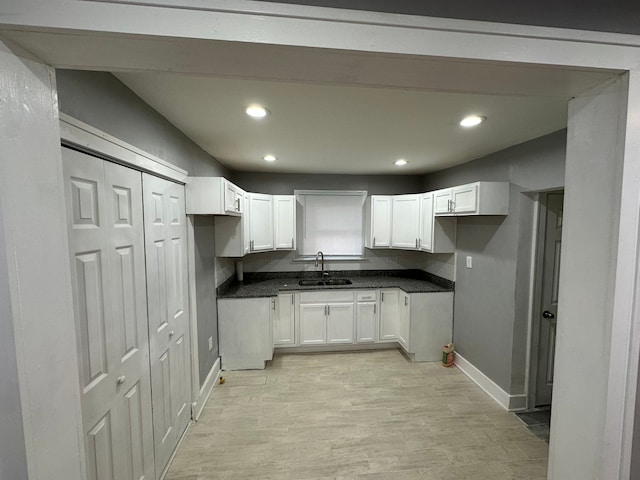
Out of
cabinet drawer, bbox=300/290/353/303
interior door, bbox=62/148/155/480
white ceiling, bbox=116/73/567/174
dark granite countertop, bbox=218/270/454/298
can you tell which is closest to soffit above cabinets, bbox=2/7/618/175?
white ceiling, bbox=116/73/567/174

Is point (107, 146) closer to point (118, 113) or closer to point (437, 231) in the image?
point (118, 113)

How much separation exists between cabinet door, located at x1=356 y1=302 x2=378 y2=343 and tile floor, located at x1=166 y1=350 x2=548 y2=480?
20.2 inches

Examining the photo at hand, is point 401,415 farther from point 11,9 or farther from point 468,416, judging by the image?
point 11,9

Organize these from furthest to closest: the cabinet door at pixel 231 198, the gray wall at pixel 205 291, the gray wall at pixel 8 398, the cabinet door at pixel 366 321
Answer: the cabinet door at pixel 366 321
the gray wall at pixel 205 291
the cabinet door at pixel 231 198
the gray wall at pixel 8 398

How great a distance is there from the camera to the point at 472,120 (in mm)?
1806

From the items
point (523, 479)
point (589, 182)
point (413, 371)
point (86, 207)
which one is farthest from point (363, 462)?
point (86, 207)

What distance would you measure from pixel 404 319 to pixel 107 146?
3.36 m

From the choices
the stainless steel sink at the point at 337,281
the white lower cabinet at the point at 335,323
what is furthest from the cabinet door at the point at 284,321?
the stainless steel sink at the point at 337,281

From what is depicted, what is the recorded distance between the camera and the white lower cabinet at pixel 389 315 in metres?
3.54

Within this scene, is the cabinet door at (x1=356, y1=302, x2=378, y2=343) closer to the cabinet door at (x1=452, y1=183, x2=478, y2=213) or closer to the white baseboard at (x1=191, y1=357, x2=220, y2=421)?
the cabinet door at (x1=452, y1=183, x2=478, y2=213)

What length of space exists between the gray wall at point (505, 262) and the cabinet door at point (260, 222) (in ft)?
8.00

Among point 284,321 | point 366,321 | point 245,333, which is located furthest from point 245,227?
point 366,321

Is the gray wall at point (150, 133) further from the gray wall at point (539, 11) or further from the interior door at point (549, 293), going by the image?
the interior door at point (549, 293)

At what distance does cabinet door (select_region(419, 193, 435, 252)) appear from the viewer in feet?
10.6
